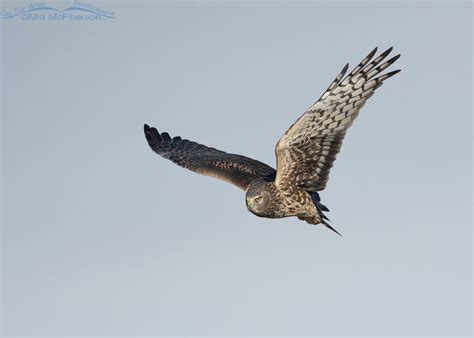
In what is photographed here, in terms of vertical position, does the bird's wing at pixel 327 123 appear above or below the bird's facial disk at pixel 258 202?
above

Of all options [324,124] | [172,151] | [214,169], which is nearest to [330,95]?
[324,124]

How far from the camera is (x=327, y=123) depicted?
1284 centimetres

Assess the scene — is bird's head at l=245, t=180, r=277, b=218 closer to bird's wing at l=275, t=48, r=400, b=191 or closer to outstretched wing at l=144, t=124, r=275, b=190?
bird's wing at l=275, t=48, r=400, b=191

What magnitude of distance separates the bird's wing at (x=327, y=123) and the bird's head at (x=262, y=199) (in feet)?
0.80

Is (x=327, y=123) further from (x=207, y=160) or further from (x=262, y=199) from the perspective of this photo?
(x=207, y=160)

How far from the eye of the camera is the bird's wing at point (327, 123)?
41.4ft

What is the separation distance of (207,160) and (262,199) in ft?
12.3

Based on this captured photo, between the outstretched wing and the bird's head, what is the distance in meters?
1.35

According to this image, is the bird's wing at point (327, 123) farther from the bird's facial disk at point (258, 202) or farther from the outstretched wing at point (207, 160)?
the outstretched wing at point (207, 160)

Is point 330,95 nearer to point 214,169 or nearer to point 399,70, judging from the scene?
point 399,70

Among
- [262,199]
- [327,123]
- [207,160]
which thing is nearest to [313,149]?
[327,123]

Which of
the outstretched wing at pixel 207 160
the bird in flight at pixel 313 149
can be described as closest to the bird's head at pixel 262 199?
the bird in flight at pixel 313 149

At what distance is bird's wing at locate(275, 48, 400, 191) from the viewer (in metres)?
12.6

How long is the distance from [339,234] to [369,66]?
2.53 metres
